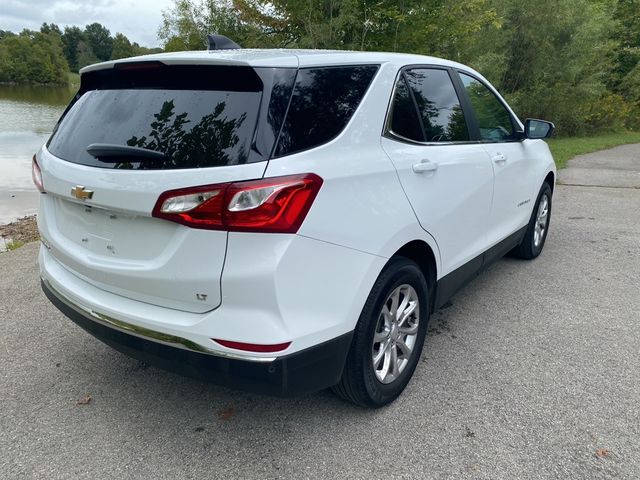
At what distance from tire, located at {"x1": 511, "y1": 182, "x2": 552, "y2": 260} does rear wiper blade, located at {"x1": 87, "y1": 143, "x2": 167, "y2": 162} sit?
375 cm

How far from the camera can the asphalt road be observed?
7.31 ft

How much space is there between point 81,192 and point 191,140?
0.59 m

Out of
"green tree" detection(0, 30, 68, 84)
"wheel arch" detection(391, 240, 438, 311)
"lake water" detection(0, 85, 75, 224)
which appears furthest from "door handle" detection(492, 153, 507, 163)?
"green tree" detection(0, 30, 68, 84)

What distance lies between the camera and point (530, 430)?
8.00 ft

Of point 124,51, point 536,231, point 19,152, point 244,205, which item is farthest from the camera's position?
point 124,51

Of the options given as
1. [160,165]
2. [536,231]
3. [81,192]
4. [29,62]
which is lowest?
[29,62]

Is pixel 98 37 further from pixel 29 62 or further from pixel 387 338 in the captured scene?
pixel 387 338

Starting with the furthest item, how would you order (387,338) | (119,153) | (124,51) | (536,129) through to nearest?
(124,51), (536,129), (387,338), (119,153)

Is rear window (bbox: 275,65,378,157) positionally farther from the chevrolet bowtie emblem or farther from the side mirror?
the side mirror

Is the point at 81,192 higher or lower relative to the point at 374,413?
higher

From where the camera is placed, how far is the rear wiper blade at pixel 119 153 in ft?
6.56

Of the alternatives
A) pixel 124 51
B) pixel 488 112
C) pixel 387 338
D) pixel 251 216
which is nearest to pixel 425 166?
pixel 387 338

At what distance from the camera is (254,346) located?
75.2 inches

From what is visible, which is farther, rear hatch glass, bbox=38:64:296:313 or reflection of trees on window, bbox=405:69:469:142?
reflection of trees on window, bbox=405:69:469:142
